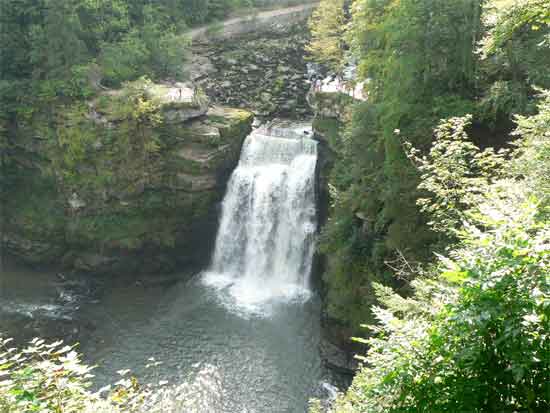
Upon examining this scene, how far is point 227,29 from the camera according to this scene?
38219 mm

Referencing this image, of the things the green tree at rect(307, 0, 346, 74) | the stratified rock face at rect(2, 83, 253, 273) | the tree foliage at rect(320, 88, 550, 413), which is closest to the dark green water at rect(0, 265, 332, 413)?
the stratified rock face at rect(2, 83, 253, 273)

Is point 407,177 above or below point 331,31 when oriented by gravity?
below

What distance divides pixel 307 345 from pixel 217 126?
37.1 ft

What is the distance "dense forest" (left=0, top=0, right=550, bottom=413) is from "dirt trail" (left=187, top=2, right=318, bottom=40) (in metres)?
1.22

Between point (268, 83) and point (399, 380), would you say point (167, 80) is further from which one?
point (399, 380)

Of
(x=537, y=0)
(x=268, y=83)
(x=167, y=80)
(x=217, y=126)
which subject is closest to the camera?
(x=537, y=0)

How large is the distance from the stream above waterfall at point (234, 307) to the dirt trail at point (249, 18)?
14.3m

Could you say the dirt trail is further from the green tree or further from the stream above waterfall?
the stream above waterfall

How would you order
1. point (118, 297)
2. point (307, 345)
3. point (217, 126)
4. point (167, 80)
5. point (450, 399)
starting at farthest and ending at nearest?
point (167, 80)
point (217, 126)
point (118, 297)
point (307, 345)
point (450, 399)

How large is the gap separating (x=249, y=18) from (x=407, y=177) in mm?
29632

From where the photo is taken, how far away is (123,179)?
78.1 feet

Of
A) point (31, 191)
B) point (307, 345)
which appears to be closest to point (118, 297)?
point (31, 191)

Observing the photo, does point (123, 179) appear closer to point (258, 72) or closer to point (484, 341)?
point (258, 72)

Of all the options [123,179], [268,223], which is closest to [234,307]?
[268,223]
